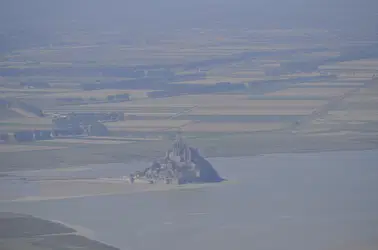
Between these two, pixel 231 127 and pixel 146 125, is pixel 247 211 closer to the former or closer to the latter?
pixel 231 127

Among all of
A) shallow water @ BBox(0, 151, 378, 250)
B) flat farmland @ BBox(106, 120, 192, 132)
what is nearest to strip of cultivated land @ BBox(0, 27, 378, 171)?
flat farmland @ BBox(106, 120, 192, 132)

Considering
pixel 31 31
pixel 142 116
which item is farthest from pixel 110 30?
pixel 142 116

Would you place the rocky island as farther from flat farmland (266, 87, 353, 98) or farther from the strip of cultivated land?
flat farmland (266, 87, 353, 98)

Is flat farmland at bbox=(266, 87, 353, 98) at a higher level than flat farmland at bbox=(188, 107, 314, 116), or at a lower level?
higher

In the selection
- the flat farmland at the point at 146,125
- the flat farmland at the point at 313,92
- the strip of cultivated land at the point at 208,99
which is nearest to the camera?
the strip of cultivated land at the point at 208,99

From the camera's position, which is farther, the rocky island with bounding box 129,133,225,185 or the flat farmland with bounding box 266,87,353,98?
the flat farmland with bounding box 266,87,353,98

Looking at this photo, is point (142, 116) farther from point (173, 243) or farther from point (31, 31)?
point (173, 243)

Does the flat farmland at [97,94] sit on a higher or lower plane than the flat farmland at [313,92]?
higher

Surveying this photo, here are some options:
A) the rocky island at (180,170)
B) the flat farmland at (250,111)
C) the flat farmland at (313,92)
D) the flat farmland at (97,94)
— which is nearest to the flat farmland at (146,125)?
the flat farmland at (250,111)

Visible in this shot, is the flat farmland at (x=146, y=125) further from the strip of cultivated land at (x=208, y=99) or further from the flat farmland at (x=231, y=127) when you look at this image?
the flat farmland at (x=231, y=127)

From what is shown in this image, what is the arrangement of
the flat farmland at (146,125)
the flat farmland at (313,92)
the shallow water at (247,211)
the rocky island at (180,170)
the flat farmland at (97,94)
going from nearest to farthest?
the shallow water at (247,211) → the rocky island at (180,170) → the flat farmland at (146,125) → the flat farmland at (313,92) → the flat farmland at (97,94)
